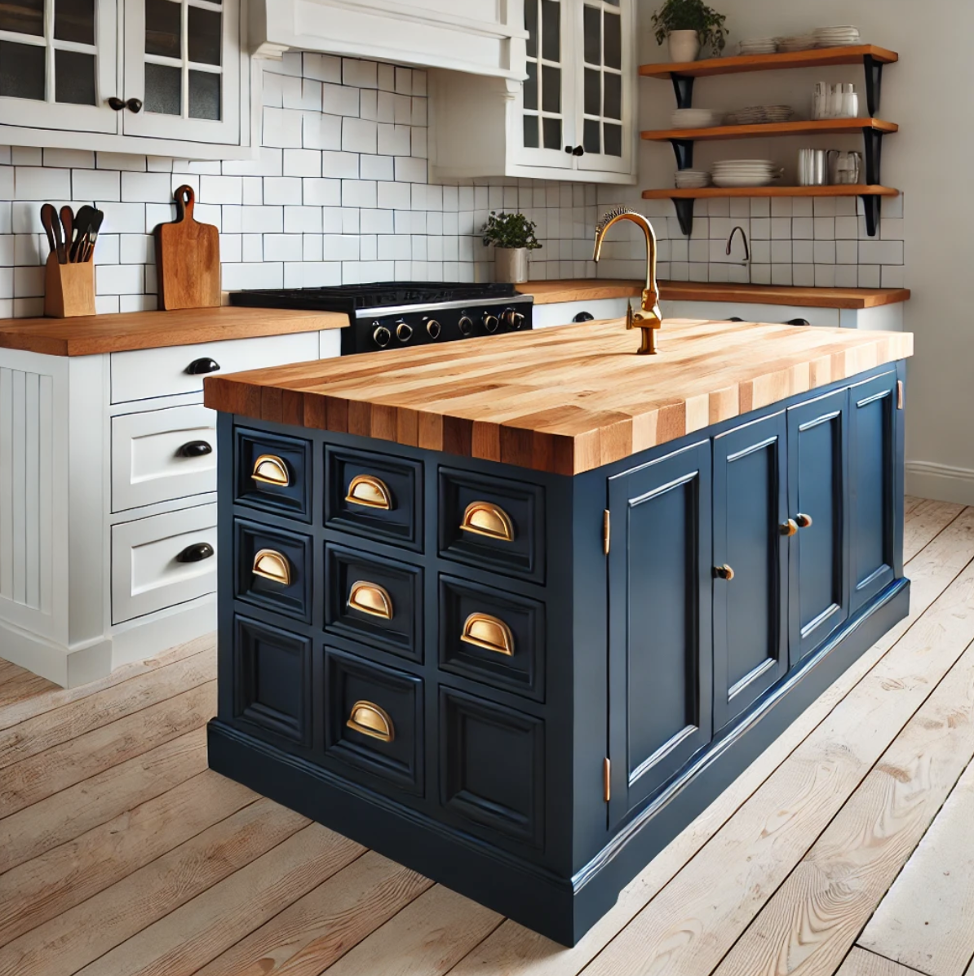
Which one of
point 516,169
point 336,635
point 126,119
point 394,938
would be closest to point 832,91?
point 516,169

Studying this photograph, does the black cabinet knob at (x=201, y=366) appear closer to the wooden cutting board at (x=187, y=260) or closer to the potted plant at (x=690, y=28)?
the wooden cutting board at (x=187, y=260)

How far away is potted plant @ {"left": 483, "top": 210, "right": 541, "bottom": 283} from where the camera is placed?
5.28 meters

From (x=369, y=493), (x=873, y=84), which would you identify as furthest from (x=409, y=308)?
(x=873, y=84)

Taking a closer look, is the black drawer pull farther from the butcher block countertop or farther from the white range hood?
the white range hood

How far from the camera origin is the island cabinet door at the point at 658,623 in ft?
6.31

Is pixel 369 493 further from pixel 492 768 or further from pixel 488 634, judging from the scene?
pixel 492 768

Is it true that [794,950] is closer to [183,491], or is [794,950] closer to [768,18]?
[183,491]

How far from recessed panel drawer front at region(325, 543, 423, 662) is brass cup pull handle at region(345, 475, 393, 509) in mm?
99

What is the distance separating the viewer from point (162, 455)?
313 cm

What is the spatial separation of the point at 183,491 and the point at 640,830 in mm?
1791

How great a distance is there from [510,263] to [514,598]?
369 centimetres

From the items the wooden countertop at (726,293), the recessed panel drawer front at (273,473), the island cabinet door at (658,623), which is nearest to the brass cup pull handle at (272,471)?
the recessed panel drawer front at (273,473)

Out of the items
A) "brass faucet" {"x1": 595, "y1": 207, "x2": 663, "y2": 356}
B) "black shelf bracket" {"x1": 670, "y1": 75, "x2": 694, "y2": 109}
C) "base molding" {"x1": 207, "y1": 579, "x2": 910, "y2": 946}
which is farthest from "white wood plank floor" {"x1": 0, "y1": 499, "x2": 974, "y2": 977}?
"black shelf bracket" {"x1": 670, "y1": 75, "x2": 694, "y2": 109}

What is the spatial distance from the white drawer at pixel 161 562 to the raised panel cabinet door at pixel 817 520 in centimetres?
174
